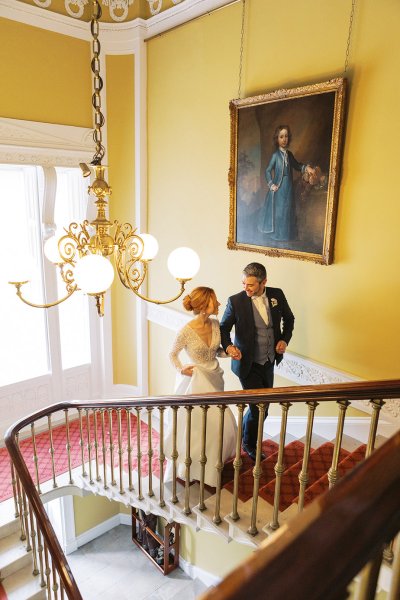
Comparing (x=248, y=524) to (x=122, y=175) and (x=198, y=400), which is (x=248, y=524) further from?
(x=122, y=175)

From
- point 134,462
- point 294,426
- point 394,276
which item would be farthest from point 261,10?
point 134,462

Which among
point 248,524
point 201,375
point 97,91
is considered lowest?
point 248,524

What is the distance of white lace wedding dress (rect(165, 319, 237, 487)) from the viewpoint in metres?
3.21

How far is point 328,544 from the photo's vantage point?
445mm

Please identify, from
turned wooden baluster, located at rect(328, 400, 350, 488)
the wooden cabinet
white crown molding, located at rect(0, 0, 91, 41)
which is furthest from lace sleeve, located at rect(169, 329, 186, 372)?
white crown molding, located at rect(0, 0, 91, 41)

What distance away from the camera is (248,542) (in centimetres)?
264

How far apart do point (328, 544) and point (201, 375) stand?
113 inches

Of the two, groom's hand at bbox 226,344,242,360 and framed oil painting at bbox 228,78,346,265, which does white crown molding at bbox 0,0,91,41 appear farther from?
groom's hand at bbox 226,344,242,360

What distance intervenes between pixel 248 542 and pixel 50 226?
419 cm

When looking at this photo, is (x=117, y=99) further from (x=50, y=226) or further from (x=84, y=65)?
(x=50, y=226)

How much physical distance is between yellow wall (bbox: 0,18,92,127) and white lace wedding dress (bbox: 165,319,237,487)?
3.43 m

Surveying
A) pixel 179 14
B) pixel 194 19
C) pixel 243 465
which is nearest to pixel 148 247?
pixel 243 465

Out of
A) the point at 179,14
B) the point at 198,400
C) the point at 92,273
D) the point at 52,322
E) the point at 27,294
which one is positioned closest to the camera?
the point at 92,273

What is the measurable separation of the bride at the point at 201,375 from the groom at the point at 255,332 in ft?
0.44
